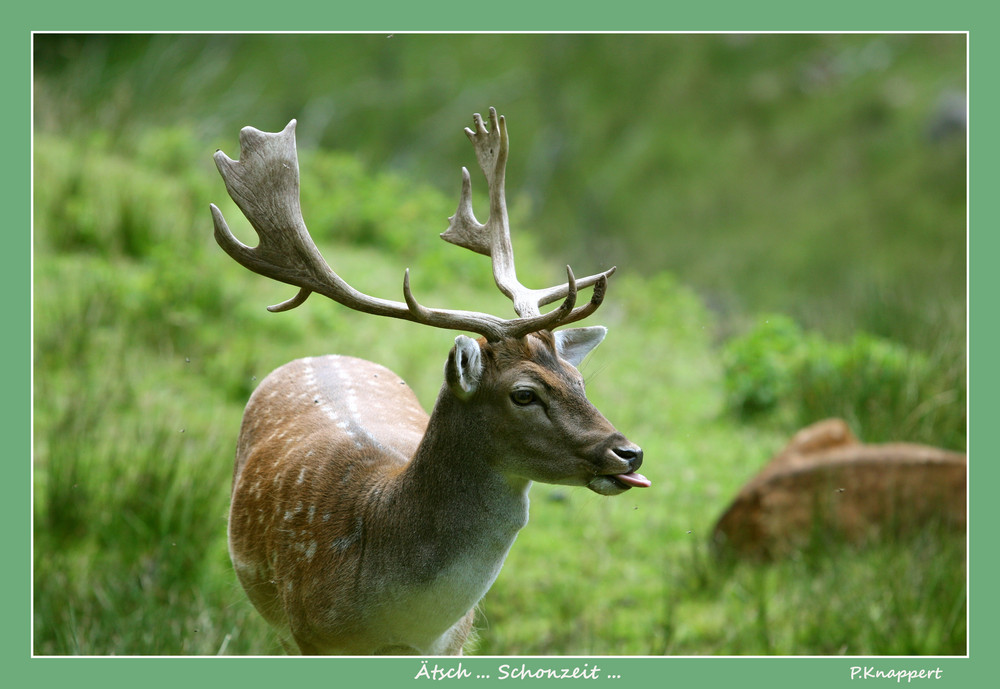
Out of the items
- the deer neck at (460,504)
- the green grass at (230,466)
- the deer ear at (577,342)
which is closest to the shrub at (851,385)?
the green grass at (230,466)

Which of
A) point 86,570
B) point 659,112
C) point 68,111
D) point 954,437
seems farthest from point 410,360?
point 659,112

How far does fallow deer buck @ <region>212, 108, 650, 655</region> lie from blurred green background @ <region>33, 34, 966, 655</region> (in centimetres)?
139

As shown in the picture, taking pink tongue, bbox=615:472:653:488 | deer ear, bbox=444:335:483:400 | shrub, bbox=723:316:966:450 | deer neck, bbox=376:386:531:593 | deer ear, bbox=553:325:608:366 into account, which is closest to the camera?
pink tongue, bbox=615:472:653:488

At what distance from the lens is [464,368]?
2.62 metres

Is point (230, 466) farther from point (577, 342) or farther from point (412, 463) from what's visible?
point (577, 342)

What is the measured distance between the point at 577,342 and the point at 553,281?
6.77 metres

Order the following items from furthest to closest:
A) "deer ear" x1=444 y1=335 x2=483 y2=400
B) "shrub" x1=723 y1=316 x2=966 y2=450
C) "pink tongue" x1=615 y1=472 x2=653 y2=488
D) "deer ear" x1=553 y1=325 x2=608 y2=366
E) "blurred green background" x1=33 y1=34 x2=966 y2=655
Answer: "shrub" x1=723 y1=316 x2=966 y2=450
"blurred green background" x1=33 y1=34 x2=966 y2=655
"deer ear" x1=553 y1=325 x2=608 y2=366
"deer ear" x1=444 y1=335 x2=483 y2=400
"pink tongue" x1=615 y1=472 x2=653 y2=488

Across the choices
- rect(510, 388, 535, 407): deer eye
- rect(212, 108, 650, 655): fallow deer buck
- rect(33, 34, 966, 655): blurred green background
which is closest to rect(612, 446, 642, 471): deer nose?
rect(212, 108, 650, 655): fallow deer buck

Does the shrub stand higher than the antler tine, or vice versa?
the antler tine

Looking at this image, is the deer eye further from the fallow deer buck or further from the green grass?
the green grass

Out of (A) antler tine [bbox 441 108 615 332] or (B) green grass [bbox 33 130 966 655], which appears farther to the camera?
(B) green grass [bbox 33 130 966 655]

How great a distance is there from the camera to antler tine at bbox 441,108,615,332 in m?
2.93

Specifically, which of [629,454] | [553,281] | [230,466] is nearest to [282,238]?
[629,454]

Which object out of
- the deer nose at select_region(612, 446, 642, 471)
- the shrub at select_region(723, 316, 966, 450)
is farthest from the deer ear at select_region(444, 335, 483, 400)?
the shrub at select_region(723, 316, 966, 450)
